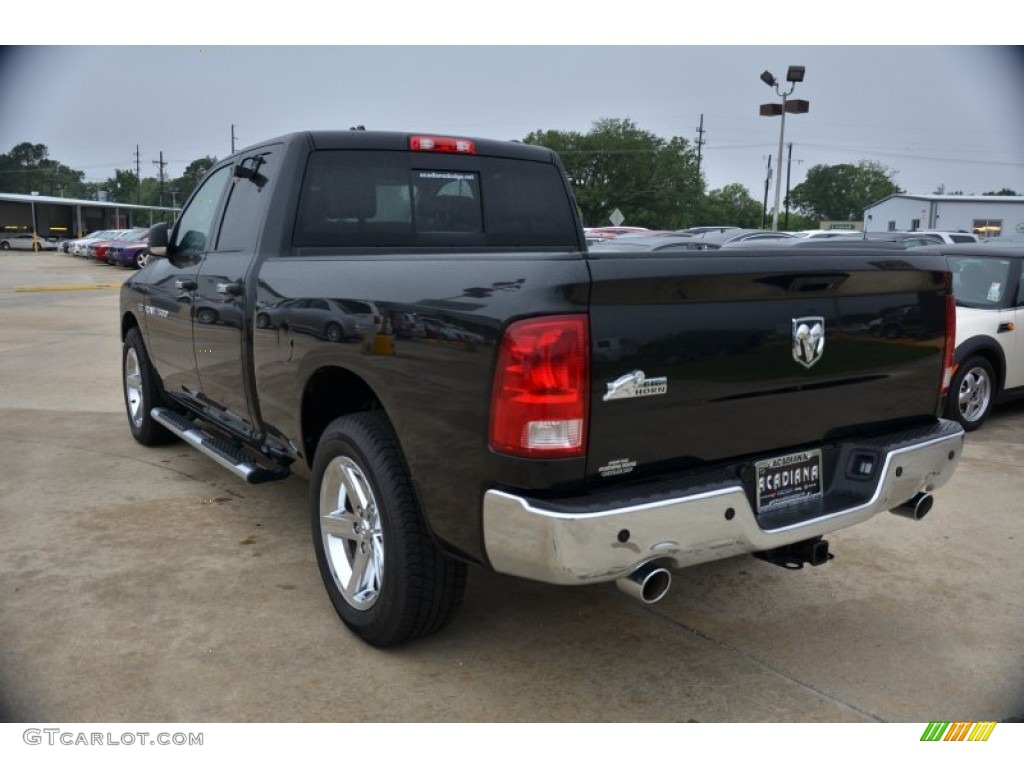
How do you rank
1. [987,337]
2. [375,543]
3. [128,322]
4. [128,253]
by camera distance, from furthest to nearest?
[128,253] < [987,337] < [128,322] < [375,543]

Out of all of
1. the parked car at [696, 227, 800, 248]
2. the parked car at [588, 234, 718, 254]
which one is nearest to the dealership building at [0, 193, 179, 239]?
the parked car at [696, 227, 800, 248]

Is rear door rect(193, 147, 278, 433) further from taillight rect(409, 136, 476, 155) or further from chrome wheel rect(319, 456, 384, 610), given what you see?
chrome wheel rect(319, 456, 384, 610)

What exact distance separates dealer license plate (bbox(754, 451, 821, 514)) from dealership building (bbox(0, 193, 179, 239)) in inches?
2530

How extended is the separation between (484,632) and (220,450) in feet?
6.01

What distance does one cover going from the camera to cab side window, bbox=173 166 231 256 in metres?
4.86

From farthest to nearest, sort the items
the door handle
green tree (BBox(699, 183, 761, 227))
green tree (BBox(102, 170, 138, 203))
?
green tree (BBox(102, 170, 138, 203)) < green tree (BBox(699, 183, 761, 227)) < the door handle

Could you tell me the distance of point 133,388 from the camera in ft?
20.7

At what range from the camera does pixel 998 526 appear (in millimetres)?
4770

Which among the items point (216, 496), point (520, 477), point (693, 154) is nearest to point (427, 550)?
point (520, 477)

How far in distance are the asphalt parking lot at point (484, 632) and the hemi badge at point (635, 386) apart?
1.09 m

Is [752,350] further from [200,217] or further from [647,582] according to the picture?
[200,217]

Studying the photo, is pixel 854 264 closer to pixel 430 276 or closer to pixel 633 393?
pixel 633 393

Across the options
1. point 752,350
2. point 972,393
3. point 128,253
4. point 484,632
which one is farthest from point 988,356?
point 128,253

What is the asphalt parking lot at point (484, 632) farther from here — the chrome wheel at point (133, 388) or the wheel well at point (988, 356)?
the wheel well at point (988, 356)
